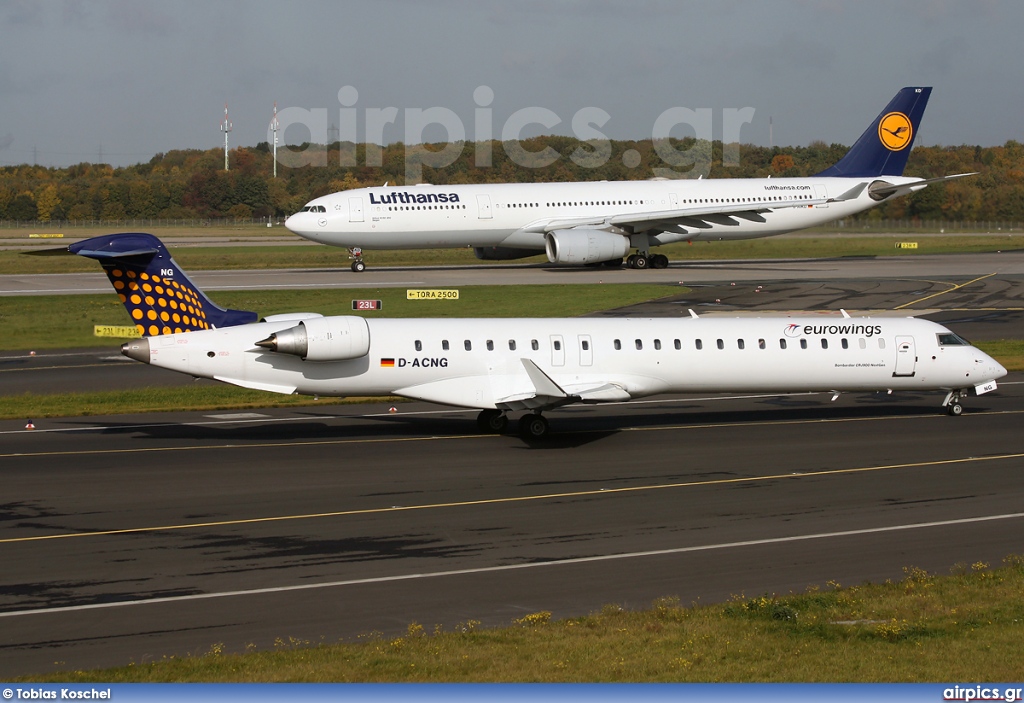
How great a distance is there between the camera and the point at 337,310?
1880 inches

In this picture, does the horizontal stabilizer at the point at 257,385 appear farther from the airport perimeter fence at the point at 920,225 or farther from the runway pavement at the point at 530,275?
the airport perimeter fence at the point at 920,225

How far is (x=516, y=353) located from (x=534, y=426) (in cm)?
173

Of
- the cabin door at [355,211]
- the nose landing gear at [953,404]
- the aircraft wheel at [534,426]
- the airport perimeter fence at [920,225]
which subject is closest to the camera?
the aircraft wheel at [534,426]

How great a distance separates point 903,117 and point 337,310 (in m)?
38.9

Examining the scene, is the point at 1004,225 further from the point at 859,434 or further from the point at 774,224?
the point at 859,434

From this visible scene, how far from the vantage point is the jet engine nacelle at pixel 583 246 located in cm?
6034

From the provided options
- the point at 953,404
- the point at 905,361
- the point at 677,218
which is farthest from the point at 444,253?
the point at 905,361

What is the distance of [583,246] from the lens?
60469 mm

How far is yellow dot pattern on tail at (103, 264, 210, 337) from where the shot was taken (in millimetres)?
25547

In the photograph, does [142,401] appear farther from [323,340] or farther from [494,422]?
[494,422]

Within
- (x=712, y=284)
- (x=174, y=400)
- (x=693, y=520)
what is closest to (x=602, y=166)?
(x=712, y=284)

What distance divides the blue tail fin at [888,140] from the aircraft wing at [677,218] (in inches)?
248

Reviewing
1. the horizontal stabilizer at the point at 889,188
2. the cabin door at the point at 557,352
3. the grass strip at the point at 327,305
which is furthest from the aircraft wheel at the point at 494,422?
the horizontal stabilizer at the point at 889,188

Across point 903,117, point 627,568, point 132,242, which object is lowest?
point 627,568
